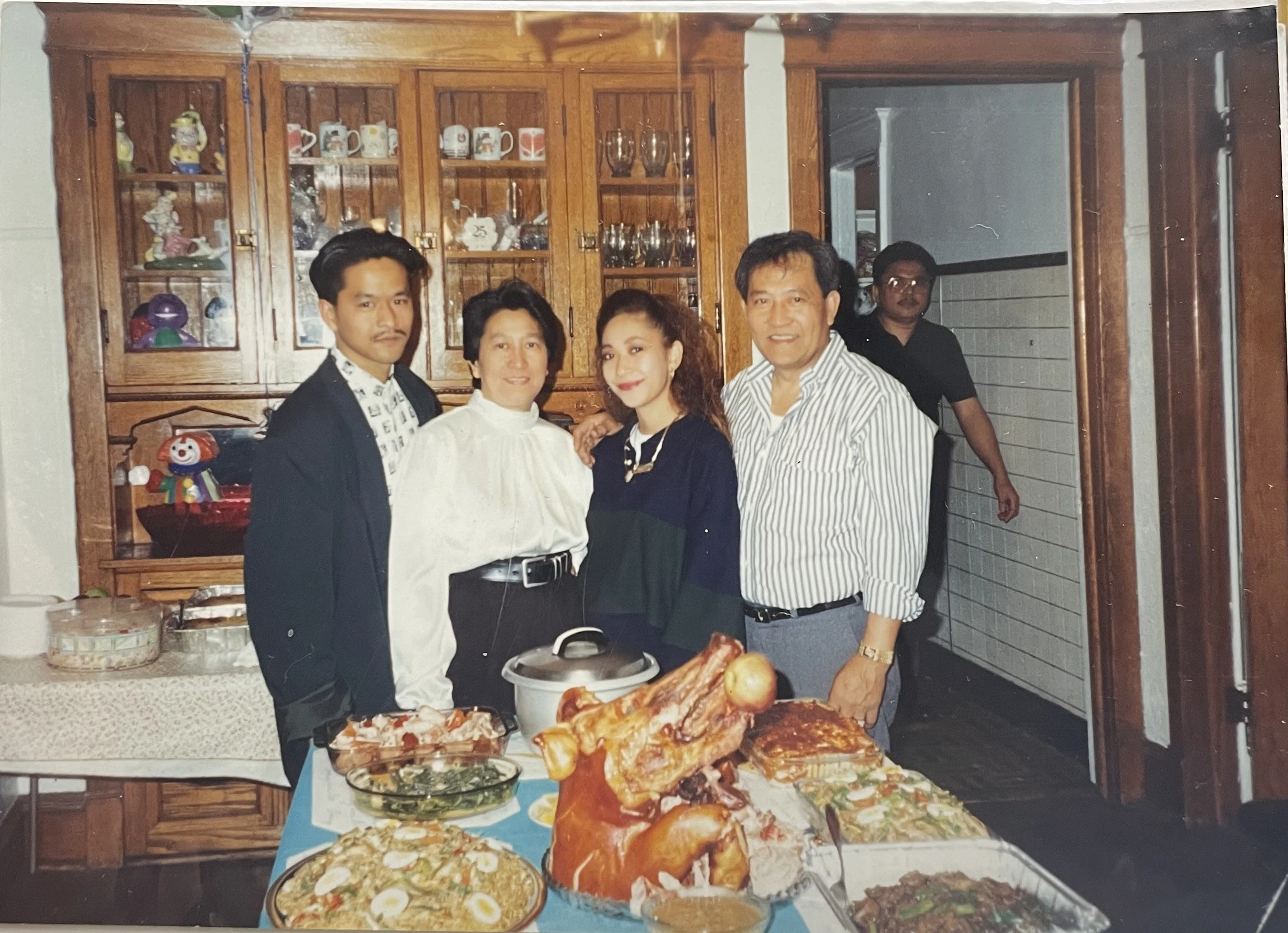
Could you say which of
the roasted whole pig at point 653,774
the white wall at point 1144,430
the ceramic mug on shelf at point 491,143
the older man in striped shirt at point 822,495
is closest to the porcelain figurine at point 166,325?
the ceramic mug on shelf at point 491,143

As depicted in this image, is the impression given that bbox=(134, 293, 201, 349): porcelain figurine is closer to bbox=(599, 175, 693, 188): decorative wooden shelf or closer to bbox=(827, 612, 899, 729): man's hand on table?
bbox=(599, 175, 693, 188): decorative wooden shelf

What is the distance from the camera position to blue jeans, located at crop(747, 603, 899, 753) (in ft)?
4.91

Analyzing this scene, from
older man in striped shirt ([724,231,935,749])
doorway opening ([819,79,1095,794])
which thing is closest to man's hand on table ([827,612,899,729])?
older man in striped shirt ([724,231,935,749])

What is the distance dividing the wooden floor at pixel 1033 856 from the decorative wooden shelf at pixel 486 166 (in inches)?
41.3

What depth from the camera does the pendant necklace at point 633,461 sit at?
1455 mm

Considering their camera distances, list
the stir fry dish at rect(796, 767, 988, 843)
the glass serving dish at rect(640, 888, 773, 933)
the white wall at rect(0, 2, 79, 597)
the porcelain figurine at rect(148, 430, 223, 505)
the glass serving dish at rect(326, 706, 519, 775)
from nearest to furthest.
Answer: the glass serving dish at rect(640, 888, 773, 933), the stir fry dish at rect(796, 767, 988, 843), the glass serving dish at rect(326, 706, 519, 775), the white wall at rect(0, 2, 79, 597), the porcelain figurine at rect(148, 430, 223, 505)

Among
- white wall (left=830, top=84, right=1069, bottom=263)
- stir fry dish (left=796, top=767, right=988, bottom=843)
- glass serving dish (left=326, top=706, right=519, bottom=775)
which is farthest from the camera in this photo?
white wall (left=830, top=84, right=1069, bottom=263)

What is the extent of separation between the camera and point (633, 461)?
1.46m

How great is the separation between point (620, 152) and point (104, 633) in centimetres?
107

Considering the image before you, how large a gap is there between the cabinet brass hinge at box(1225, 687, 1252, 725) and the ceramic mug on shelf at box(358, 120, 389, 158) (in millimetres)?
1501

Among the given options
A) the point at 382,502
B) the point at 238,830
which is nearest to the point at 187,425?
the point at 382,502

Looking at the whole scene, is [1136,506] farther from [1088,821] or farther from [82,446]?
[82,446]

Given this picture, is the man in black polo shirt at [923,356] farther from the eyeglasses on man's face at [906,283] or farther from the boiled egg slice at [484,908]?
the boiled egg slice at [484,908]

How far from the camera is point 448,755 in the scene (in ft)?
3.54
